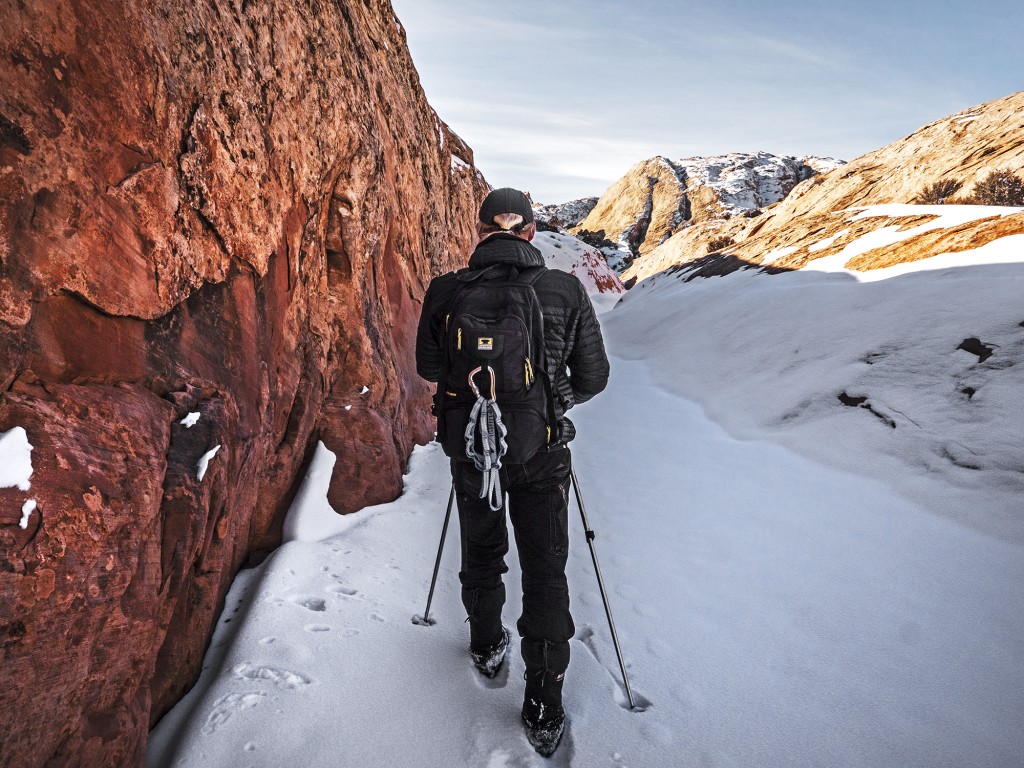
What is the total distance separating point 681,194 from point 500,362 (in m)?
72.3

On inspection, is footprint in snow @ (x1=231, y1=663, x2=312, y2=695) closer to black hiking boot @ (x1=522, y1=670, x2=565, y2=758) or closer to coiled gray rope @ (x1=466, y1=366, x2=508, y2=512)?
black hiking boot @ (x1=522, y1=670, x2=565, y2=758)

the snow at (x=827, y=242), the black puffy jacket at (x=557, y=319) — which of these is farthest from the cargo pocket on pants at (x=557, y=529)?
the snow at (x=827, y=242)

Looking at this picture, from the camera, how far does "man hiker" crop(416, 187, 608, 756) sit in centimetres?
222

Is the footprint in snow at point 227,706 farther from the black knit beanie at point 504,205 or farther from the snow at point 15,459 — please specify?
the black knit beanie at point 504,205

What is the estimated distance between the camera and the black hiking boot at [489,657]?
266 cm

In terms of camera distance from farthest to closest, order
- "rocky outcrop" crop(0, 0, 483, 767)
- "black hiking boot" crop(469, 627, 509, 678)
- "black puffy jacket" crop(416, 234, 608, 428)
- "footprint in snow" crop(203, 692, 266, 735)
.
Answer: "black hiking boot" crop(469, 627, 509, 678) < "black puffy jacket" crop(416, 234, 608, 428) < "footprint in snow" crop(203, 692, 266, 735) < "rocky outcrop" crop(0, 0, 483, 767)

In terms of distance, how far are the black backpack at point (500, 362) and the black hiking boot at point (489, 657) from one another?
1222mm

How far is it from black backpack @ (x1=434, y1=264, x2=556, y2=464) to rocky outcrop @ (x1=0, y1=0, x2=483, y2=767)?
1.40 m

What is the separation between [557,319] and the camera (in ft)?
8.08

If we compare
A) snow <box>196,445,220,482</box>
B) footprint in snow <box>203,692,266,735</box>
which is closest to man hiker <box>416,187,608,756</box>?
footprint in snow <box>203,692,266,735</box>

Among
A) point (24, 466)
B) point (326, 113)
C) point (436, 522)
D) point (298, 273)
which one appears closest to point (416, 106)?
point (326, 113)

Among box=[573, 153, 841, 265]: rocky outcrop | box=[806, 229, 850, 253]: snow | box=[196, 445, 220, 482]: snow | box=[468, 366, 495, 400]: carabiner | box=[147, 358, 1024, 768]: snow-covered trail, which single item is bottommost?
box=[147, 358, 1024, 768]: snow-covered trail

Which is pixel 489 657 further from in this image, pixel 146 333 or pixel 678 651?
pixel 146 333

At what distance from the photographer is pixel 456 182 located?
1236cm
